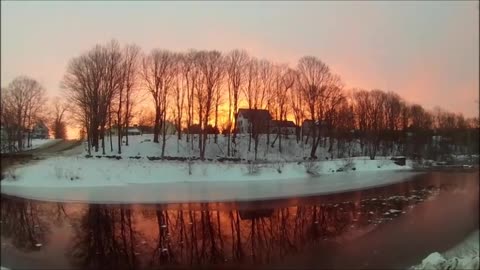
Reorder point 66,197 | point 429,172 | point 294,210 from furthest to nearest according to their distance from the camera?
point 429,172 → point 294,210 → point 66,197

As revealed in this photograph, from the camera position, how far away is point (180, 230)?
1234cm

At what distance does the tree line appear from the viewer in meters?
24.6

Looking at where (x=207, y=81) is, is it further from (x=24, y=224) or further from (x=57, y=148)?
(x=24, y=224)

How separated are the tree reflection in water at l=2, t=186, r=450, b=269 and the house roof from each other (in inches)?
496

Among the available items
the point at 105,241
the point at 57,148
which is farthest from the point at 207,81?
the point at 105,241

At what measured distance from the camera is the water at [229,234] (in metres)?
9.53

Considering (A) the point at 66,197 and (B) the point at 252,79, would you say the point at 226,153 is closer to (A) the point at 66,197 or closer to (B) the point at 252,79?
(B) the point at 252,79

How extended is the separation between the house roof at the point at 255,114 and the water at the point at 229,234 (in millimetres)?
11175

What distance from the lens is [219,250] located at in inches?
407

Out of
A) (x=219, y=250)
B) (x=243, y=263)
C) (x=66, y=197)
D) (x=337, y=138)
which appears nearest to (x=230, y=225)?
(x=219, y=250)

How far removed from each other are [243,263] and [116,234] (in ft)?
13.4

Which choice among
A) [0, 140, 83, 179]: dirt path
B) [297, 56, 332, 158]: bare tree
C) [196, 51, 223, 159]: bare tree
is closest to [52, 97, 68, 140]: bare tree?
[0, 140, 83, 179]: dirt path

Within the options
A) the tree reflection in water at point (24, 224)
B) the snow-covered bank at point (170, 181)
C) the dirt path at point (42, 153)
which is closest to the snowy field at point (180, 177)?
the snow-covered bank at point (170, 181)

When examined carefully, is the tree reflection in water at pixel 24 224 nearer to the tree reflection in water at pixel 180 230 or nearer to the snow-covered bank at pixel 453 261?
the tree reflection in water at pixel 180 230
